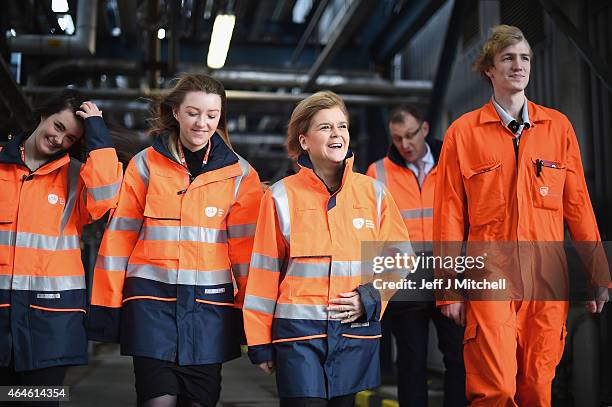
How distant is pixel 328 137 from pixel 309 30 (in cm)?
669

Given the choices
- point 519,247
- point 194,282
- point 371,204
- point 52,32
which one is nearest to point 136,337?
point 194,282

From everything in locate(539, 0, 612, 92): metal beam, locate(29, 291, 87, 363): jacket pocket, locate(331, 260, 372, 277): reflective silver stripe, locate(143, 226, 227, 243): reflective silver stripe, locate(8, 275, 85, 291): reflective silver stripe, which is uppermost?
locate(539, 0, 612, 92): metal beam

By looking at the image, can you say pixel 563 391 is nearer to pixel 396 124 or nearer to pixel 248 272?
pixel 396 124

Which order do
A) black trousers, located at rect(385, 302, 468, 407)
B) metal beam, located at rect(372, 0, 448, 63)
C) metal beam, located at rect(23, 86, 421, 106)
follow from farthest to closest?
metal beam, located at rect(23, 86, 421, 106) → metal beam, located at rect(372, 0, 448, 63) → black trousers, located at rect(385, 302, 468, 407)

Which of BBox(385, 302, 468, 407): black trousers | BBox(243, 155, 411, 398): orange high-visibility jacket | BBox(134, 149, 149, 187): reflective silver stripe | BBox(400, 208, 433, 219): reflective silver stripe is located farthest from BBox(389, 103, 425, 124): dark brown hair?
BBox(134, 149, 149, 187): reflective silver stripe

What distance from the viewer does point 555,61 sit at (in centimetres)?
557

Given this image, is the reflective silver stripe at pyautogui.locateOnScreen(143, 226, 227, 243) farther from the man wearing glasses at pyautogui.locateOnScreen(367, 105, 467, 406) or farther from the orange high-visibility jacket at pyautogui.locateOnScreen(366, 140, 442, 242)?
the orange high-visibility jacket at pyautogui.locateOnScreen(366, 140, 442, 242)

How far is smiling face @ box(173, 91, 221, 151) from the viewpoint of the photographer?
10.8 ft

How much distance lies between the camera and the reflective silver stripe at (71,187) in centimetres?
333

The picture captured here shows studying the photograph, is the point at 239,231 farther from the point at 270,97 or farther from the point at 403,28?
the point at 270,97

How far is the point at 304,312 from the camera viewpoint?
9.65ft

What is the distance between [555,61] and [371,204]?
3.11 meters

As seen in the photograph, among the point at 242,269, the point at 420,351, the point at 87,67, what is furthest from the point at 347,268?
the point at 87,67

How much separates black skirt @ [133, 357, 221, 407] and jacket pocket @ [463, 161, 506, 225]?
4.47 feet
